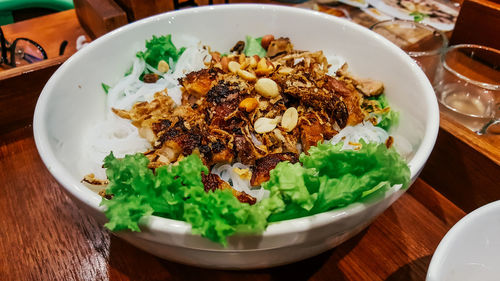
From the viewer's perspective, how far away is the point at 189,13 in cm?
215

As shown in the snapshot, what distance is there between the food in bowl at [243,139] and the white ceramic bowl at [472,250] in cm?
21

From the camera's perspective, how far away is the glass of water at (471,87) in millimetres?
2035

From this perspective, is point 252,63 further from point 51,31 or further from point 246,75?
point 51,31

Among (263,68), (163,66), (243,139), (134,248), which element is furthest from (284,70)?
(134,248)

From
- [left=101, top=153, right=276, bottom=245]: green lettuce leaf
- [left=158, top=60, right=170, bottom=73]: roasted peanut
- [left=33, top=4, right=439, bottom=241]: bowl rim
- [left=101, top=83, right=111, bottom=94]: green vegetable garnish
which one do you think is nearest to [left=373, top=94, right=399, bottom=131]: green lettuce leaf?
[left=33, top=4, right=439, bottom=241]: bowl rim

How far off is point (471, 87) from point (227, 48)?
1.50 metres

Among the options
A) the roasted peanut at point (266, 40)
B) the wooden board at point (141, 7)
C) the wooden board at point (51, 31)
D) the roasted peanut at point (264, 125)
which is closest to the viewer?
the roasted peanut at point (264, 125)

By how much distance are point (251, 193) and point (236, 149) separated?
0.64 ft

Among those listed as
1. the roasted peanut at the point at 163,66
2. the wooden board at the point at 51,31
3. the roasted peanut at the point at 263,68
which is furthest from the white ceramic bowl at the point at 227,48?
the wooden board at the point at 51,31

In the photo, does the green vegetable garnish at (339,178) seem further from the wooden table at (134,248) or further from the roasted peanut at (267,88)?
the roasted peanut at (267,88)

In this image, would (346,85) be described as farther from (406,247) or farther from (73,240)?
(73,240)

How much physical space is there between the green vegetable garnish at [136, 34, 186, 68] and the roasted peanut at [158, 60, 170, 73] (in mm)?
41

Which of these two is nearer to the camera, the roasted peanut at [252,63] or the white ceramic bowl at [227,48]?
the white ceramic bowl at [227,48]

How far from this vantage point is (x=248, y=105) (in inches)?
63.4
